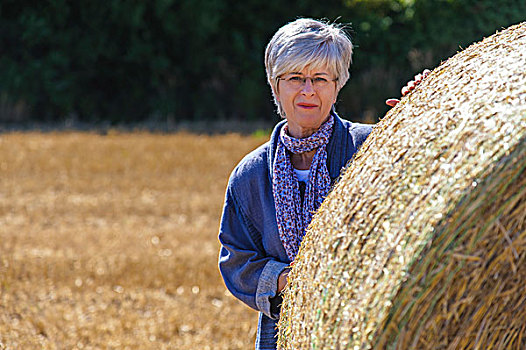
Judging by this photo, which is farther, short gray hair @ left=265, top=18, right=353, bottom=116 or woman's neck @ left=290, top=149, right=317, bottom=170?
woman's neck @ left=290, top=149, right=317, bottom=170

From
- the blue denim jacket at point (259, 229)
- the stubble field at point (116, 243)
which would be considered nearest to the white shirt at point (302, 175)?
the blue denim jacket at point (259, 229)

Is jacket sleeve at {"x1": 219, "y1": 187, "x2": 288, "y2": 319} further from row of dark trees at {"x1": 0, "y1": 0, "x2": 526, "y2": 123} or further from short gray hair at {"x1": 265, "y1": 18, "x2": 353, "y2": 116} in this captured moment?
row of dark trees at {"x1": 0, "y1": 0, "x2": 526, "y2": 123}

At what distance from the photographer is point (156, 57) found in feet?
50.8

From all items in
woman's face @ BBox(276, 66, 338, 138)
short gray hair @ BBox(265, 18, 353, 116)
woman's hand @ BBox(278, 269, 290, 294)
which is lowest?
woman's hand @ BBox(278, 269, 290, 294)

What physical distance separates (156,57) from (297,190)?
12830mm

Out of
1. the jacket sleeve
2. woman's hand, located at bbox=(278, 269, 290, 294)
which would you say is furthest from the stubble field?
woman's hand, located at bbox=(278, 269, 290, 294)

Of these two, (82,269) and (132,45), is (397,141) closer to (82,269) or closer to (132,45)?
(82,269)

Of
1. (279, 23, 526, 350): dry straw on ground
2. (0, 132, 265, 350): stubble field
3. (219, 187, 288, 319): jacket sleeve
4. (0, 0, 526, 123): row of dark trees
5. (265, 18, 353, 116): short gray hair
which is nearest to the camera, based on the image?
(279, 23, 526, 350): dry straw on ground

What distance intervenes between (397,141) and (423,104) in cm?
19

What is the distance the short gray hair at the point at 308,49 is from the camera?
3027mm

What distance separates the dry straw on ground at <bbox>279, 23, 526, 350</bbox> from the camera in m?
2.10

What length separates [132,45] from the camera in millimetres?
15461

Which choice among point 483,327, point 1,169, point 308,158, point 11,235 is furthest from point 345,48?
point 1,169

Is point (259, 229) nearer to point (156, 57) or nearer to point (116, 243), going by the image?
point (116, 243)
